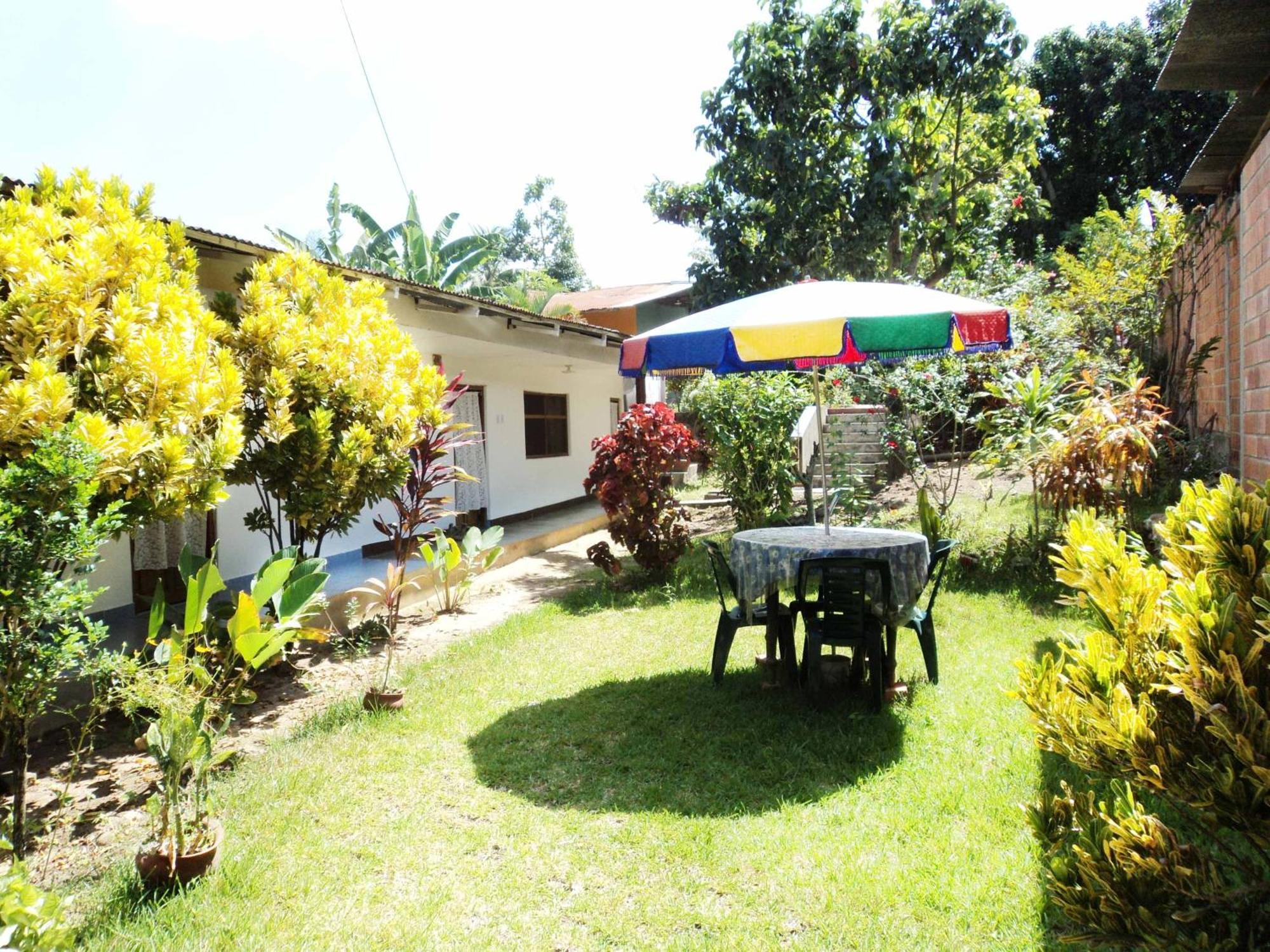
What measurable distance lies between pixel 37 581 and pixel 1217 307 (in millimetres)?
9142

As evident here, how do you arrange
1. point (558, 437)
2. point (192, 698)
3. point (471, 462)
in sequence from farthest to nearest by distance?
point (558, 437) → point (471, 462) → point (192, 698)

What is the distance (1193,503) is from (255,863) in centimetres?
350

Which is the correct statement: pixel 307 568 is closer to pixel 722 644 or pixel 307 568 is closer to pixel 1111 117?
pixel 722 644

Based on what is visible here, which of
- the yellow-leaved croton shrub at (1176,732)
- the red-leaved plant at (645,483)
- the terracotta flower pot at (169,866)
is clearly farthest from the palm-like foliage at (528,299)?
the yellow-leaved croton shrub at (1176,732)

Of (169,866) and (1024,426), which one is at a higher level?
(1024,426)

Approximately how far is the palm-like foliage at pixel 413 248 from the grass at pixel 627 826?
642 inches

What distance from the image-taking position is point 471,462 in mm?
12289

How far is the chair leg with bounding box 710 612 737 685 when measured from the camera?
5.22 m

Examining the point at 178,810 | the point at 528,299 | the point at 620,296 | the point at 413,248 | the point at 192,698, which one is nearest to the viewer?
the point at 178,810

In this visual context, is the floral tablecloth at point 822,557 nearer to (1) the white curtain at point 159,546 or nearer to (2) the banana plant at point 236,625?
(2) the banana plant at point 236,625

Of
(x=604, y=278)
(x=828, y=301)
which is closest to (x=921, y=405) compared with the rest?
(x=828, y=301)

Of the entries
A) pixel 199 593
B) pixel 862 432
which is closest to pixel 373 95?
pixel 862 432

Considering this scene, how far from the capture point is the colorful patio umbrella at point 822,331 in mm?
4309

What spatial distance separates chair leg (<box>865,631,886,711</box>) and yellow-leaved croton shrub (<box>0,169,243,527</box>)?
147 inches
